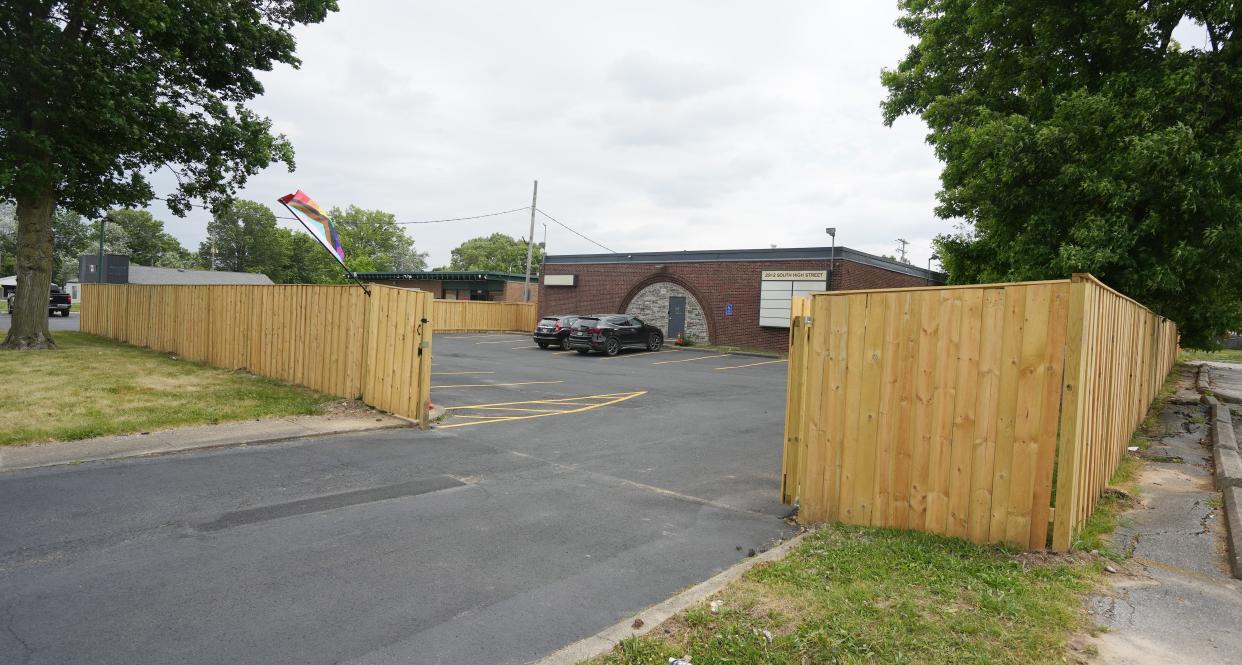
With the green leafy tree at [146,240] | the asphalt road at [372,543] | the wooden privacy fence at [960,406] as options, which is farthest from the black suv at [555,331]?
the green leafy tree at [146,240]

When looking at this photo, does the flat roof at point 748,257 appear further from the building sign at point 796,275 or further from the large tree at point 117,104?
the large tree at point 117,104

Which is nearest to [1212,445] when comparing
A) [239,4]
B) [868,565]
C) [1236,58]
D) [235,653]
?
[1236,58]

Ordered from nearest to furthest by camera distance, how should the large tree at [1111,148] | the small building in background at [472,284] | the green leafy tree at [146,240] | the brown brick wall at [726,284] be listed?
the large tree at [1111,148]
the brown brick wall at [726,284]
the small building in background at [472,284]
the green leafy tree at [146,240]

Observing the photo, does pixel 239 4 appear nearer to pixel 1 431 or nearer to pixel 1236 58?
pixel 1 431

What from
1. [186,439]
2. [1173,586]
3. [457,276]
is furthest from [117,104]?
[457,276]

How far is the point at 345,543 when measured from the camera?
4.72 m

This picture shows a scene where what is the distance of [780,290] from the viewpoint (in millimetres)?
28359

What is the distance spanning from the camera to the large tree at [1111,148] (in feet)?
29.5

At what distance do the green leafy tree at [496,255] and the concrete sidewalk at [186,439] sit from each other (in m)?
88.4

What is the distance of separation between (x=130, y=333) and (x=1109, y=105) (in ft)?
77.0

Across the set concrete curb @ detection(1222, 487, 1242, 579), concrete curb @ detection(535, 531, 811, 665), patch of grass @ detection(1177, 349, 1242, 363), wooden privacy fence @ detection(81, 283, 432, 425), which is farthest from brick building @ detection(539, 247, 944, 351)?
concrete curb @ detection(535, 531, 811, 665)

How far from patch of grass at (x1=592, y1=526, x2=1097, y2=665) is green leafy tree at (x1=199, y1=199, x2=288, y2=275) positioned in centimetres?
8988

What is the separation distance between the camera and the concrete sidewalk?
6.73m

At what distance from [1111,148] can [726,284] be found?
20.6 metres
